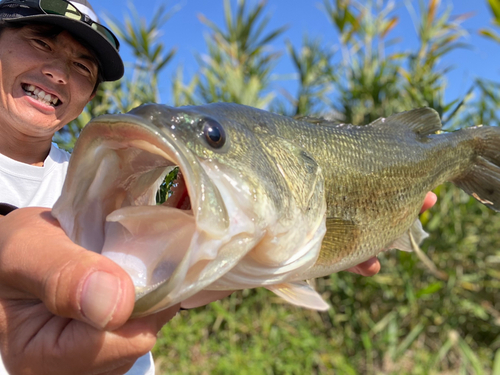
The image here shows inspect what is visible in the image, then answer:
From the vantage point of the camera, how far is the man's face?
1745 mm

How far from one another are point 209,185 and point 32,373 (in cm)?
60

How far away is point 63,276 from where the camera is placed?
0.82 m

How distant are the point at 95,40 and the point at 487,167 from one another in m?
2.17

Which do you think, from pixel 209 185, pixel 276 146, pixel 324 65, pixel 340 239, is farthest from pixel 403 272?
pixel 209 185

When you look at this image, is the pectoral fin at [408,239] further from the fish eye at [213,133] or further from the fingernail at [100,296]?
the fingernail at [100,296]

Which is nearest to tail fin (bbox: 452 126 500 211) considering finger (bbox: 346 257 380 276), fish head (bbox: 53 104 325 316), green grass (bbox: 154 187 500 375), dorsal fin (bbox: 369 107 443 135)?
dorsal fin (bbox: 369 107 443 135)

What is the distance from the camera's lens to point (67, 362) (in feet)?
2.98

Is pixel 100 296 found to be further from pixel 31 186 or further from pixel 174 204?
pixel 31 186

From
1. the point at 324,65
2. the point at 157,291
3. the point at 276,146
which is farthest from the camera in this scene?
the point at 324,65

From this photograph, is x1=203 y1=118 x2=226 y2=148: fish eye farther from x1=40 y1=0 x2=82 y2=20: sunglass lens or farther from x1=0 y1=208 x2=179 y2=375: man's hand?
x1=40 y1=0 x2=82 y2=20: sunglass lens

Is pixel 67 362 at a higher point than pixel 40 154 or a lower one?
higher

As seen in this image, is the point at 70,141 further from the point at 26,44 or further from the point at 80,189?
the point at 80,189

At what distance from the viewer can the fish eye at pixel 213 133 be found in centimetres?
103

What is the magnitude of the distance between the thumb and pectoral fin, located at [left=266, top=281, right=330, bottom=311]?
2.49 ft
